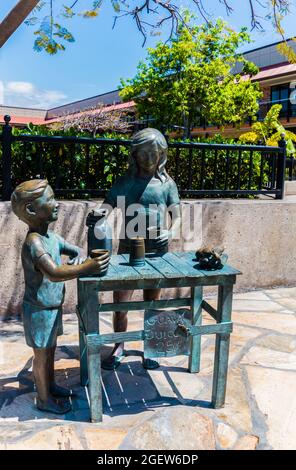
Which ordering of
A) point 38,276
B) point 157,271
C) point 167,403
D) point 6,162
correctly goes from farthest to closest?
point 6,162 < point 167,403 < point 157,271 < point 38,276

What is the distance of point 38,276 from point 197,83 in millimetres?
23616

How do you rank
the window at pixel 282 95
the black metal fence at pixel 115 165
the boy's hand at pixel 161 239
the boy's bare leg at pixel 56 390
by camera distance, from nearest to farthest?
the boy's bare leg at pixel 56 390, the boy's hand at pixel 161 239, the black metal fence at pixel 115 165, the window at pixel 282 95

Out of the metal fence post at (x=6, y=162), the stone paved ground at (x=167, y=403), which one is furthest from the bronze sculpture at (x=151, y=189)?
the metal fence post at (x=6, y=162)

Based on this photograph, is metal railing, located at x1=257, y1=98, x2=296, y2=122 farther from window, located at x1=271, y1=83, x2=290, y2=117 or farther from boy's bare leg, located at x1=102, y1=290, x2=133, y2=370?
boy's bare leg, located at x1=102, y1=290, x2=133, y2=370

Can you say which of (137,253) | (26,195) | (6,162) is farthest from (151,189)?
(6,162)

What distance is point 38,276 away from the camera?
2.69 m

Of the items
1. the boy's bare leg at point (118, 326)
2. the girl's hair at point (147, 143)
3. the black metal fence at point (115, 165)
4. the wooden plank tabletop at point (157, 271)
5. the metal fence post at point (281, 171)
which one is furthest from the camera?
the metal fence post at point (281, 171)

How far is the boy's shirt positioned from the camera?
104 inches

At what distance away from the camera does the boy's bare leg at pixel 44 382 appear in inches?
111

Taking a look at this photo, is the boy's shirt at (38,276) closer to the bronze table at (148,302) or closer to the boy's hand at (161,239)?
the bronze table at (148,302)

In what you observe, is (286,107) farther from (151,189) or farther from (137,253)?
(137,253)

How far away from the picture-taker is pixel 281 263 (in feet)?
Answer: 20.0

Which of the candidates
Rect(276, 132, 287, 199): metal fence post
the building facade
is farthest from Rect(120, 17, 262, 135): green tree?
Rect(276, 132, 287, 199): metal fence post
